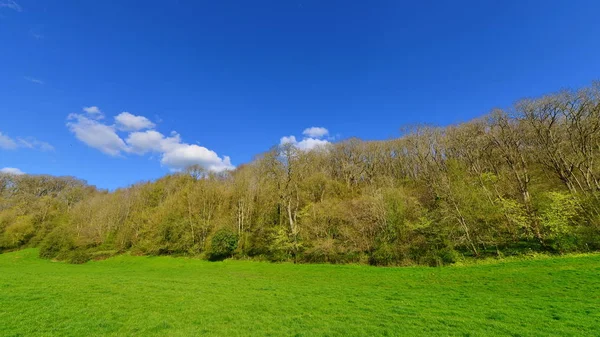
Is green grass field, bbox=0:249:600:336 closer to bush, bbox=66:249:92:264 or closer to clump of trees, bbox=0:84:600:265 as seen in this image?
clump of trees, bbox=0:84:600:265

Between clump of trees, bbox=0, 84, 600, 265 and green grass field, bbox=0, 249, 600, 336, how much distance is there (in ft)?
22.6

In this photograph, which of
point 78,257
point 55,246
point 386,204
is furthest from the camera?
point 55,246

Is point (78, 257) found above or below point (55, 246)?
below

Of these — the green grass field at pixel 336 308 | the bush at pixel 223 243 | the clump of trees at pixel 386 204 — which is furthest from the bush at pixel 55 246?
the green grass field at pixel 336 308

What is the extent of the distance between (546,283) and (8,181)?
426ft

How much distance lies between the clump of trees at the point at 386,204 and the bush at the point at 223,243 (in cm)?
17

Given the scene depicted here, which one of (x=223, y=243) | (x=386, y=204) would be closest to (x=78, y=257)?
(x=223, y=243)

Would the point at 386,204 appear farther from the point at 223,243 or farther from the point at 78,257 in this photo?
the point at 78,257

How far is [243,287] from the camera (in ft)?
58.9

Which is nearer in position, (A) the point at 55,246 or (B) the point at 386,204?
(B) the point at 386,204

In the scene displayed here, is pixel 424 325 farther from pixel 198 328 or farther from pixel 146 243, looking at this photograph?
pixel 146 243

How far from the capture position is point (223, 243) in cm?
3803

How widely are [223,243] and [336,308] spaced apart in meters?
29.8

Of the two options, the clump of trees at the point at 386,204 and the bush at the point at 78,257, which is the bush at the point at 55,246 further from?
the bush at the point at 78,257
